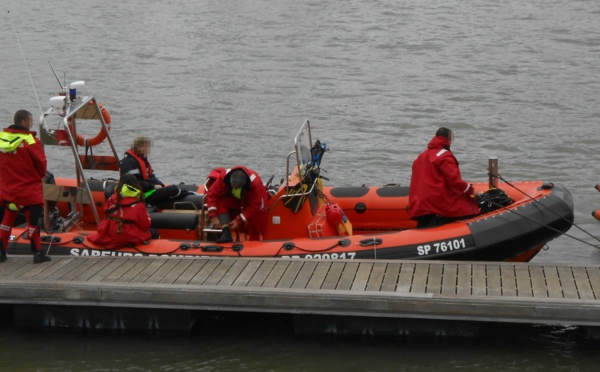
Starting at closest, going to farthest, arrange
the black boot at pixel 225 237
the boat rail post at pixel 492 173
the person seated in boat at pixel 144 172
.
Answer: the black boot at pixel 225 237
the person seated in boat at pixel 144 172
the boat rail post at pixel 492 173

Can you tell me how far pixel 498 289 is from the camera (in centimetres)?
736

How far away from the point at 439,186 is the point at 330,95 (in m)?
9.18

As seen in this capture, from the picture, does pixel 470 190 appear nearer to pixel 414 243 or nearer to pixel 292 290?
pixel 414 243

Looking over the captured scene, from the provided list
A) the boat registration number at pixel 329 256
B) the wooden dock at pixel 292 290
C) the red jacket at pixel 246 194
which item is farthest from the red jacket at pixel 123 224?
the boat registration number at pixel 329 256

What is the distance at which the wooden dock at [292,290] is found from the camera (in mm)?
7152

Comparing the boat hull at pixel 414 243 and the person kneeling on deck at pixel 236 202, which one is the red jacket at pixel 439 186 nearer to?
the boat hull at pixel 414 243

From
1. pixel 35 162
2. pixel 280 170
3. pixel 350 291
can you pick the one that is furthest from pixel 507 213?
pixel 280 170

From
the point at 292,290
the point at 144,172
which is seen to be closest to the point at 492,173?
the point at 292,290

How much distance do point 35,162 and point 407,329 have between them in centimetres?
301

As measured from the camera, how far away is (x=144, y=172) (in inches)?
351

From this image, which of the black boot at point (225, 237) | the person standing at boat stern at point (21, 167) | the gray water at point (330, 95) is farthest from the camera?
the black boot at point (225, 237)

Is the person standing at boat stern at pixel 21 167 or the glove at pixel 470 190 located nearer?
the person standing at boat stern at pixel 21 167

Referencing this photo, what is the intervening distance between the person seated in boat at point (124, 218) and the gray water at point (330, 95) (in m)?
0.89

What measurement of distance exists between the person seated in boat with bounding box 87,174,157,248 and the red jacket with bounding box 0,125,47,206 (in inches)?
23.9
